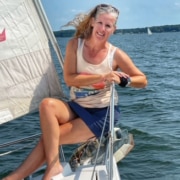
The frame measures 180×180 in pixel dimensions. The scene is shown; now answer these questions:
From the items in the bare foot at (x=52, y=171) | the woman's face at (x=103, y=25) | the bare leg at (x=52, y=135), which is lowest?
the bare foot at (x=52, y=171)

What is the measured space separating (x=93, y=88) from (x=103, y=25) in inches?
19.3

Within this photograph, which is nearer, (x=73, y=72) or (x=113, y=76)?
(x=113, y=76)

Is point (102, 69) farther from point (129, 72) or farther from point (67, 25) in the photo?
point (67, 25)

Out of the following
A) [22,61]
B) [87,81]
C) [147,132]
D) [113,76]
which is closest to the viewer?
[113,76]

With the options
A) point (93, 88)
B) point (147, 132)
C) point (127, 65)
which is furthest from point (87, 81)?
point (147, 132)

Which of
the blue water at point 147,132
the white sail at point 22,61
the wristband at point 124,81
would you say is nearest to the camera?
the wristband at point 124,81

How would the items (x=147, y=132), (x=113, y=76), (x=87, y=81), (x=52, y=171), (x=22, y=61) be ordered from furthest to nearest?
(x=147, y=132) < (x=22, y=61) < (x=87, y=81) < (x=113, y=76) < (x=52, y=171)

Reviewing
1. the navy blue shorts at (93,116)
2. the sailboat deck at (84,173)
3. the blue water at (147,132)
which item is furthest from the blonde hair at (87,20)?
the blue water at (147,132)

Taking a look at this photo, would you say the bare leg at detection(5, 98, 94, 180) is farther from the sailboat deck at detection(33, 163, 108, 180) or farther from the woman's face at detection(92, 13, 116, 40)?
the woman's face at detection(92, 13, 116, 40)

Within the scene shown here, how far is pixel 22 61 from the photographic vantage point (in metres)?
3.34

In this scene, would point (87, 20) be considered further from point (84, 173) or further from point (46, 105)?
point (84, 173)

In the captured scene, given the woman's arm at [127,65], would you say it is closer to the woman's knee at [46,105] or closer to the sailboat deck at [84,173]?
the woman's knee at [46,105]

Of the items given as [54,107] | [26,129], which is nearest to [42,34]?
[54,107]

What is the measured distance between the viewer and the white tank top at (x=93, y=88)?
10.5ft
